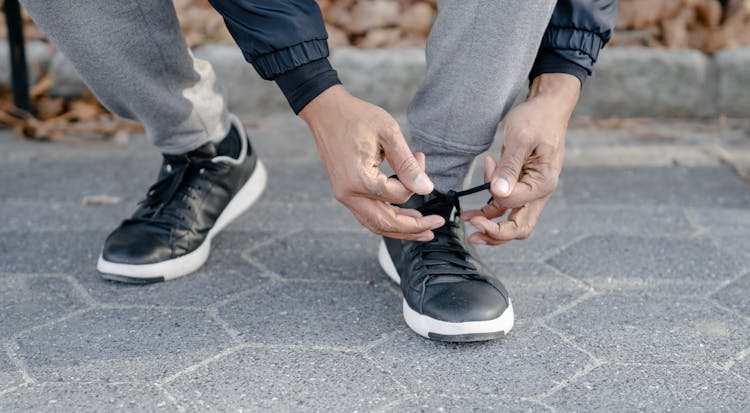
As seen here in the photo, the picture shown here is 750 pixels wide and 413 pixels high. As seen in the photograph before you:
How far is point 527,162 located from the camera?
139 cm

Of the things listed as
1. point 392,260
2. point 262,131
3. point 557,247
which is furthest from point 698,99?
point 392,260

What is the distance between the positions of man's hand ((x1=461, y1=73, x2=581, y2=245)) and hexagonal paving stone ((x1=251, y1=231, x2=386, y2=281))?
15.7 inches

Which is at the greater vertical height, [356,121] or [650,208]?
[356,121]

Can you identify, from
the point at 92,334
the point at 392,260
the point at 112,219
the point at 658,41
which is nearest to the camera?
the point at 92,334

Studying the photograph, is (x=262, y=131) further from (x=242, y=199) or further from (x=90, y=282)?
(x=90, y=282)

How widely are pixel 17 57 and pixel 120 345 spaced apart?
62.0 inches

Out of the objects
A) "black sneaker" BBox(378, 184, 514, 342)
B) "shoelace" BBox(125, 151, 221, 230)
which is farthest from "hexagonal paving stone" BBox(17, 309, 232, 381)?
"black sneaker" BBox(378, 184, 514, 342)

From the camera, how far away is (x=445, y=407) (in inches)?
49.1

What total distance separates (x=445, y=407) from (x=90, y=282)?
82 centimetres

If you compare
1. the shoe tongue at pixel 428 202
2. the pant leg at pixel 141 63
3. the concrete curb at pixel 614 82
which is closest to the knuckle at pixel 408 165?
the shoe tongue at pixel 428 202

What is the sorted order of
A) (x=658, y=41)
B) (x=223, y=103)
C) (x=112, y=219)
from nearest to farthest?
(x=223, y=103) < (x=112, y=219) < (x=658, y=41)

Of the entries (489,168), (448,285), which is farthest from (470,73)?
(448,285)

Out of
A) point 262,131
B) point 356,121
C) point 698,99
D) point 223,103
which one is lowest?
point 262,131

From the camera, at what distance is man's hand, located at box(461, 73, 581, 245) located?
4.43ft
